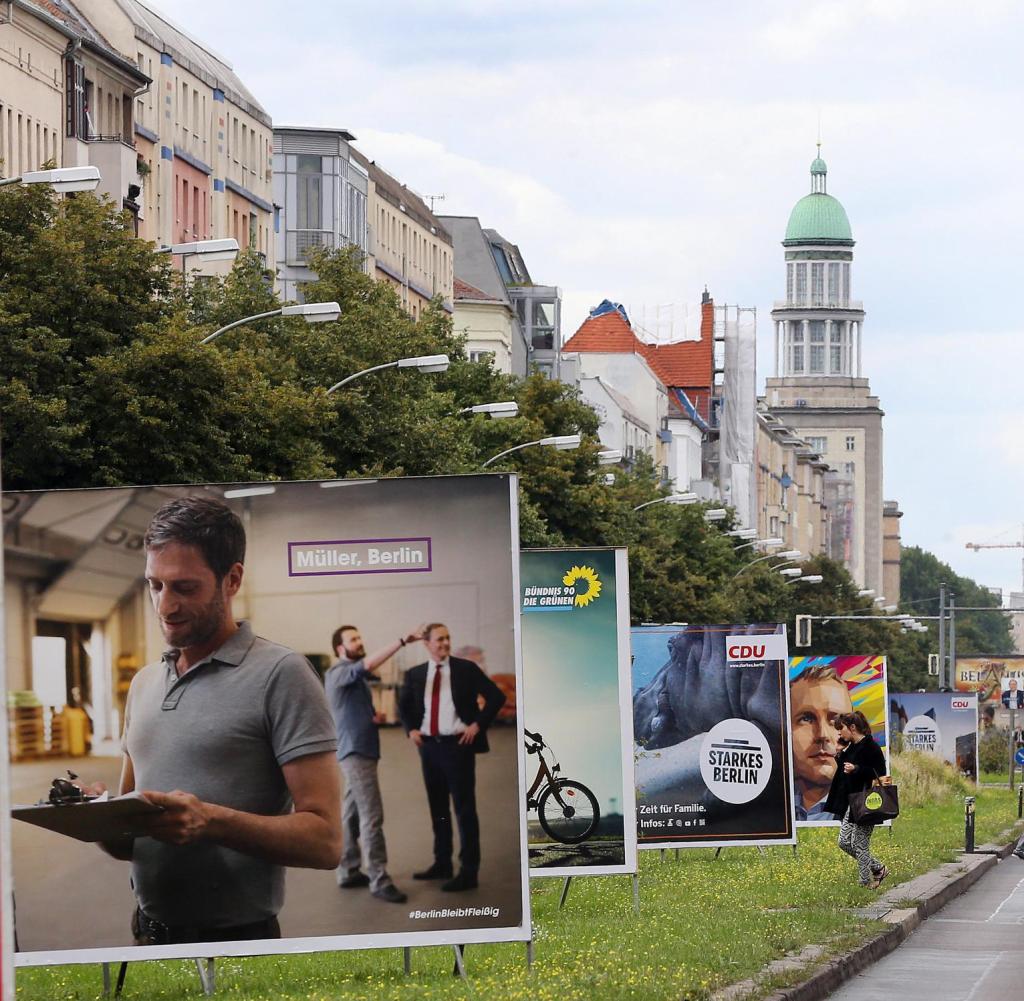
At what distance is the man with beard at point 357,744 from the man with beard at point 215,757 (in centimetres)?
8

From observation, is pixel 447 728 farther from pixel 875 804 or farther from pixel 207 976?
pixel 875 804

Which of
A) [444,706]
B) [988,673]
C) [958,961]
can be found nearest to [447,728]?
[444,706]

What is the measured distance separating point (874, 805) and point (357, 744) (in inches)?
539

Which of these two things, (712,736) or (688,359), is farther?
(688,359)

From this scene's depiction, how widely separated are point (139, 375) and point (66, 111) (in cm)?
2777

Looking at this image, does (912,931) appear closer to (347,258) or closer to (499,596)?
(499,596)

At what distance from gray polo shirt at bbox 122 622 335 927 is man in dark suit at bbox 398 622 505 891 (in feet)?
1.75

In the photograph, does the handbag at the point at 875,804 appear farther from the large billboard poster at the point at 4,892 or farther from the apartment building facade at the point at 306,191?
the apartment building facade at the point at 306,191

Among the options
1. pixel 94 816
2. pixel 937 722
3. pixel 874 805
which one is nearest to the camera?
pixel 94 816

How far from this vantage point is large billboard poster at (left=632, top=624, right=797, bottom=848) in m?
27.1

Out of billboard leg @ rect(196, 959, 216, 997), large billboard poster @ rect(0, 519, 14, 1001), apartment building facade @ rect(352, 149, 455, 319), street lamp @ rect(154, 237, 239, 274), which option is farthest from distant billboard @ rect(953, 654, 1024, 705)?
large billboard poster @ rect(0, 519, 14, 1001)

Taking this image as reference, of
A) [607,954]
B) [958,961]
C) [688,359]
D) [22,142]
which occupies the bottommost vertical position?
[958,961]

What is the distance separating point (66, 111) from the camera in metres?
63.5

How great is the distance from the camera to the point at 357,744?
13930mm
